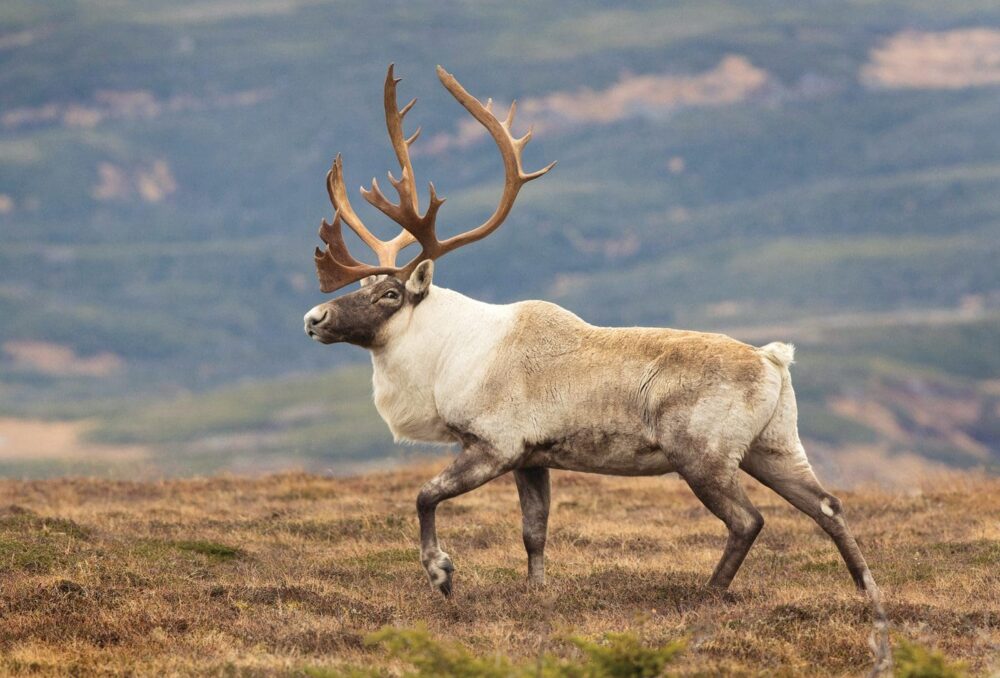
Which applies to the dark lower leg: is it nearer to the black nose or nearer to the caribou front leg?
the caribou front leg

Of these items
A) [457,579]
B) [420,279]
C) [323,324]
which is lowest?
[457,579]

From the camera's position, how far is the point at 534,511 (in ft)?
44.5

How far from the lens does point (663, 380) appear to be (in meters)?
12.6

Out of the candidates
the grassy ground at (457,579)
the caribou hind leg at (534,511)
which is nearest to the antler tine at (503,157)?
the caribou hind leg at (534,511)

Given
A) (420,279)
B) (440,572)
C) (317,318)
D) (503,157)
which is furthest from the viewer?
(503,157)

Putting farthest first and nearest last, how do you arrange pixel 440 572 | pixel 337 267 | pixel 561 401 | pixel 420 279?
pixel 337 267 → pixel 420 279 → pixel 561 401 → pixel 440 572

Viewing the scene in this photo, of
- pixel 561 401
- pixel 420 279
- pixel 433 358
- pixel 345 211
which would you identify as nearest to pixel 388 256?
pixel 345 211

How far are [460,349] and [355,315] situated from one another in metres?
0.92

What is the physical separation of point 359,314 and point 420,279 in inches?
21.9

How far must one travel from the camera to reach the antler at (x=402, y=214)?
46.2ft

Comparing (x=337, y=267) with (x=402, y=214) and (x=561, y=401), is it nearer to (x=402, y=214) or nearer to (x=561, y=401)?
(x=402, y=214)

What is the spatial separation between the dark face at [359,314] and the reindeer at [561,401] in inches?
0.4

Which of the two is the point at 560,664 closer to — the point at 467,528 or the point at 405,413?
the point at 405,413

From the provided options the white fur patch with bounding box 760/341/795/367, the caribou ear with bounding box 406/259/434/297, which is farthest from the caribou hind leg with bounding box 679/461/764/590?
the caribou ear with bounding box 406/259/434/297
